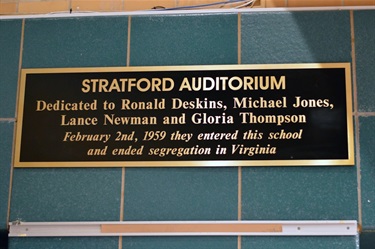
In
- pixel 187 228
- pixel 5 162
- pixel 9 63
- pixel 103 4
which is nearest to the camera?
pixel 187 228

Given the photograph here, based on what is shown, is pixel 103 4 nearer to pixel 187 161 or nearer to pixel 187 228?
pixel 187 161

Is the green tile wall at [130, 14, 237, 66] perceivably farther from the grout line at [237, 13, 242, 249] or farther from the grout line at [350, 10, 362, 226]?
the grout line at [350, 10, 362, 226]

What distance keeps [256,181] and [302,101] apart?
1.63ft

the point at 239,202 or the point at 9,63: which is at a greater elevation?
the point at 9,63

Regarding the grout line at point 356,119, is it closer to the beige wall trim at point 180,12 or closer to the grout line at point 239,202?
the beige wall trim at point 180,12

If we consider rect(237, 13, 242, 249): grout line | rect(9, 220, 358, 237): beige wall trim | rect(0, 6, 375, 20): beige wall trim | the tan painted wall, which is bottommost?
rect(9, 220, 358, 237): beige wall trim

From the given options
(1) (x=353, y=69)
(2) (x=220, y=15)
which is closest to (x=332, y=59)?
(1) (x=353, y=69)

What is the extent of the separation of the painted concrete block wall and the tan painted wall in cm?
10

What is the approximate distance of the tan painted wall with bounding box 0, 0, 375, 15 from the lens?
10.2 ft

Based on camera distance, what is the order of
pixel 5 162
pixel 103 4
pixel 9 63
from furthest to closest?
pixel 103 4, pixel 9 63, pixel 5 162

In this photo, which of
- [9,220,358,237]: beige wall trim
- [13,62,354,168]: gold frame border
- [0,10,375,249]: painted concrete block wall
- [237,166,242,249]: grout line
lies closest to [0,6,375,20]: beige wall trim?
[0,10,375,249]: painted concrete block wall

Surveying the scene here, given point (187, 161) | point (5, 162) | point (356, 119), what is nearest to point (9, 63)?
point (5, 162)

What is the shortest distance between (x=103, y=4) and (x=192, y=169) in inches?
45.0

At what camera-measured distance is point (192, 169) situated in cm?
293
